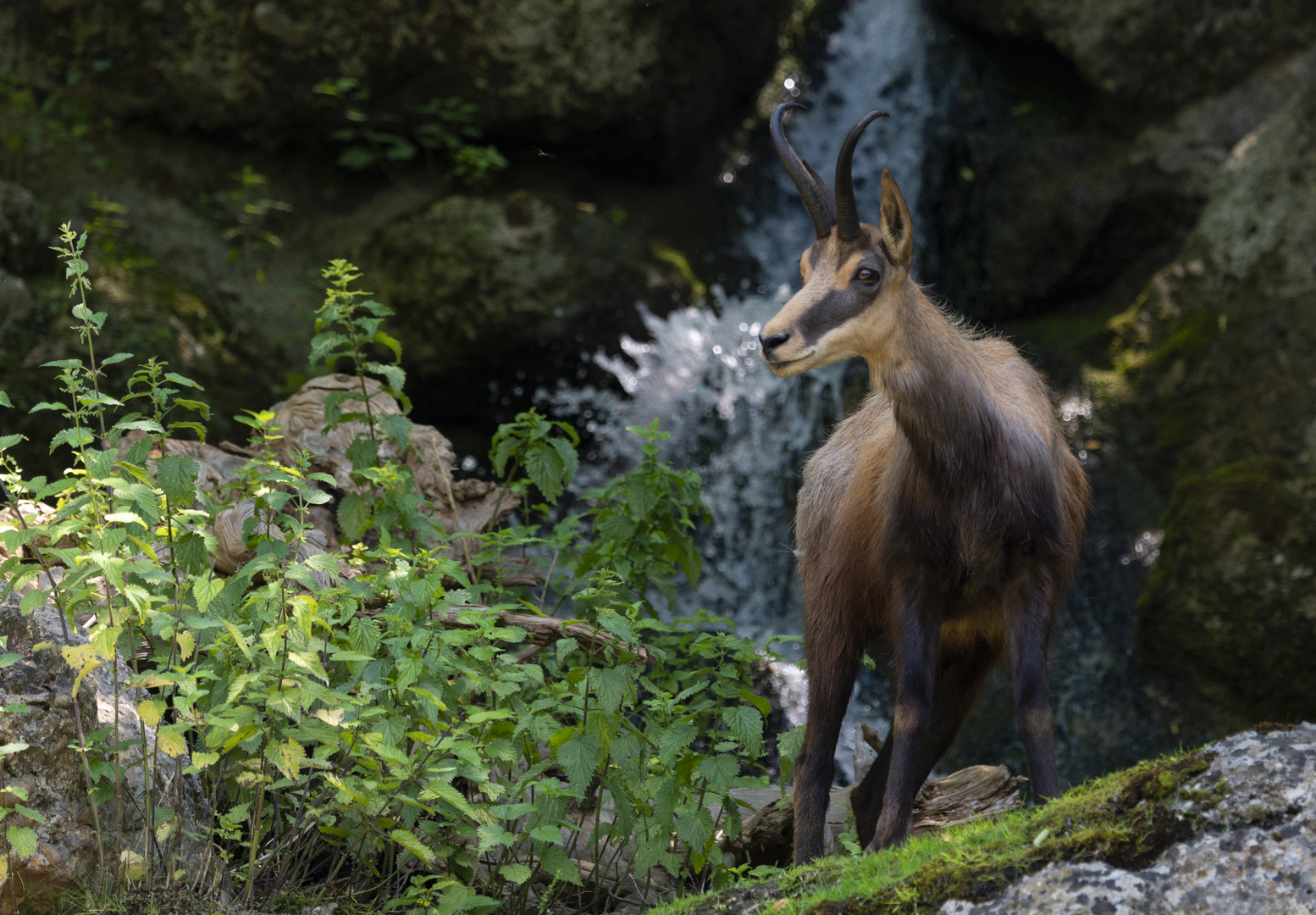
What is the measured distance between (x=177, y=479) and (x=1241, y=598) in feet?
23.9

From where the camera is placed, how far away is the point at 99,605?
312 centimetres

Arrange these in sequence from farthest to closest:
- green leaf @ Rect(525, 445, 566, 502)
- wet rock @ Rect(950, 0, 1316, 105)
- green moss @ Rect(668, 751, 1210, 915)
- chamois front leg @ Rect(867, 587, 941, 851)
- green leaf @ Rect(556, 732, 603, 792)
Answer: wet rock @ Rect(950, 0, 1316, 105) → green leaf @ Rect(525, 445, 566, 502) → chamois front leg @ Rect(867, 587, 941, 851) → green leaf @ Rect(556, 732, 603, 792) → green moss @ Rect(668, 751, 1210, 915)

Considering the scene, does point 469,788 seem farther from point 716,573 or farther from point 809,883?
point 716,573

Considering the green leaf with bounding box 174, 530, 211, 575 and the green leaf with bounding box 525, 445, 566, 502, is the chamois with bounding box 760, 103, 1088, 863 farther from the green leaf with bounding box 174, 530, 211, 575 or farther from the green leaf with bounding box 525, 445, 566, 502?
the green leaf with bounding box 174, 530, 211, 575

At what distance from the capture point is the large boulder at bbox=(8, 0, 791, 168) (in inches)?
397

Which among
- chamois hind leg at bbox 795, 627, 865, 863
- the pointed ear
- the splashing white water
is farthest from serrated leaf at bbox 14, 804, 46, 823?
the splashing white water

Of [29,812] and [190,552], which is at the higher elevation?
[190,552]

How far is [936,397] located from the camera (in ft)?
13.4

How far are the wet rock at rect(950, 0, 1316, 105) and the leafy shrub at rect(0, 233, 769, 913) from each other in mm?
8066

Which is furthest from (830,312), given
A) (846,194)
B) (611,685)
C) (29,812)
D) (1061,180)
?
(1061,180)

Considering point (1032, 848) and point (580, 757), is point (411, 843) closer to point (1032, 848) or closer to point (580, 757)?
point (580, 757)

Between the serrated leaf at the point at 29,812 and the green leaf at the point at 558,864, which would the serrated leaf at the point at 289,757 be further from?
the green leaf at the point at 558,864

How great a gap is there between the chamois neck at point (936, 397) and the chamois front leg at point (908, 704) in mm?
496

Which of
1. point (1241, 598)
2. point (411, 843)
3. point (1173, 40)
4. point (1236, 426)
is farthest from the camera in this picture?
point (1173, 40)
